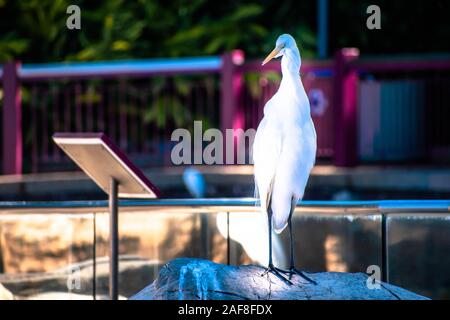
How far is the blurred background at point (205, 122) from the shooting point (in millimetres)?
7734

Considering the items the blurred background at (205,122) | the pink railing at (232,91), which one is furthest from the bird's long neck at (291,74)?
the pink railing at (232,91)

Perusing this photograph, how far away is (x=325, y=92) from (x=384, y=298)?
22.6ft

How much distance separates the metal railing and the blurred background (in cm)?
1

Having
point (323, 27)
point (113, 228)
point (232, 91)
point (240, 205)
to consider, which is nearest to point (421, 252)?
point (240, 205)

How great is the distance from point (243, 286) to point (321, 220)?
165 cm

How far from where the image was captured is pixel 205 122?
1502 centimetres

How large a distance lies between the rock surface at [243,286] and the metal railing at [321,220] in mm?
1078

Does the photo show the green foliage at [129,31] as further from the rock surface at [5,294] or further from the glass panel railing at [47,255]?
the rock surface at [5,294]

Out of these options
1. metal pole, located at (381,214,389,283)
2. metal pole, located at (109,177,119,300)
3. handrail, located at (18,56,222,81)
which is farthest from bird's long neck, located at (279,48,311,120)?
handrail, located at (18,56,222,81)

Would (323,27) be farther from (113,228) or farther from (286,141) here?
(113,228)

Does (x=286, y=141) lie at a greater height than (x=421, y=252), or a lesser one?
greater

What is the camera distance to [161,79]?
1566 centimetres

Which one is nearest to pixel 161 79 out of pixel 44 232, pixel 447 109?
pixel 447 109

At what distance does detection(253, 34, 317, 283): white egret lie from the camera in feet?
20.1
